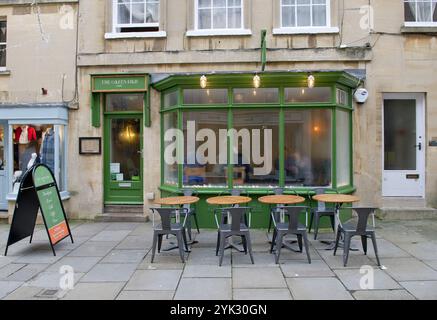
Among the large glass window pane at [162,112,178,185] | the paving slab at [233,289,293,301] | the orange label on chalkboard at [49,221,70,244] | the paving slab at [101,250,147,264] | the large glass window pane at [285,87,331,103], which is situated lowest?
the paving slab at [233,289,293,301]

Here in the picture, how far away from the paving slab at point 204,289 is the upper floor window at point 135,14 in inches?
266

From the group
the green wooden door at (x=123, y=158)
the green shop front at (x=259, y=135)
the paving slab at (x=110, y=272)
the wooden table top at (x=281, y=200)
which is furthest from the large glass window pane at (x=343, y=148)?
the paving slab at (x=110, y=272)

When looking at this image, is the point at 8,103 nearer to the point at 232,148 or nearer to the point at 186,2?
the point at 186,2

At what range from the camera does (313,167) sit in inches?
364

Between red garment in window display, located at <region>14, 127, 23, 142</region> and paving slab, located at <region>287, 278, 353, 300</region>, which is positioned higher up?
red garment in window display, located at <region>14, 127, 23, 142</region>

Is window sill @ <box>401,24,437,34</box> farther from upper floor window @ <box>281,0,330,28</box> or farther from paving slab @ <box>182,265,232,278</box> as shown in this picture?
paving slab @ <box>182,265,232,278</box>

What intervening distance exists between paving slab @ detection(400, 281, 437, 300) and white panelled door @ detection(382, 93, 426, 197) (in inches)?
192

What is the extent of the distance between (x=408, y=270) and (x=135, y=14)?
8287 millimetres

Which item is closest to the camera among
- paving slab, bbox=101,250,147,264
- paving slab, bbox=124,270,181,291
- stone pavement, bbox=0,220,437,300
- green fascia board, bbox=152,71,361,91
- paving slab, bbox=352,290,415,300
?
paving slab, bbox=352,290,415,300

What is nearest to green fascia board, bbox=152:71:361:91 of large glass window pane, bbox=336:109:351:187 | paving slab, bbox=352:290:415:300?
large glass window pane, bbox=336:109:351:187

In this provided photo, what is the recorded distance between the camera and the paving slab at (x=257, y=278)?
5.35 metres

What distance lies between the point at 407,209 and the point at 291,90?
153 inches

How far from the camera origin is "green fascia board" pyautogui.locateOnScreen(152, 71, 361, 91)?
28.6 feet

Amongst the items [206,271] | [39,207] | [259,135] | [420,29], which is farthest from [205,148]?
[420,29]
